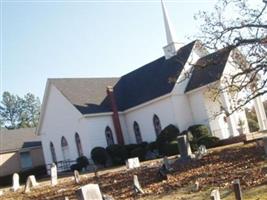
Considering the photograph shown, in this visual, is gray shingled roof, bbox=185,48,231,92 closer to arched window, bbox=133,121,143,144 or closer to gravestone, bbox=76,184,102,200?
arched window, bbox=133,121,143,144

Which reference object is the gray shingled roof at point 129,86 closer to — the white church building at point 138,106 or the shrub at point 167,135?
the white church building at point 138,106

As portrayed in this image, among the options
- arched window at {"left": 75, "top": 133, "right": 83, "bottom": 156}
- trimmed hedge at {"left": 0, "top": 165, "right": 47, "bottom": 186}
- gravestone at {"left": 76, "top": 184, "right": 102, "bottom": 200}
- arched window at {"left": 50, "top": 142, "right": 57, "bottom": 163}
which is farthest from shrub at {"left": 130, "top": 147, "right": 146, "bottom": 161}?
gravestone at {"left": 76, "top": 184, "right": 102, "bottom": 200}

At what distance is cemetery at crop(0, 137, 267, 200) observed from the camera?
43.1 ft

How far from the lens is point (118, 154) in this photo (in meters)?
39.7

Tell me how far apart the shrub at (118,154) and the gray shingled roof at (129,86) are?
4081 mm

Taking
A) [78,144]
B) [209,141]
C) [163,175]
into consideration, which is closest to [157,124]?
[209,141]

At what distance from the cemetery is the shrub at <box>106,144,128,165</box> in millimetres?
11449

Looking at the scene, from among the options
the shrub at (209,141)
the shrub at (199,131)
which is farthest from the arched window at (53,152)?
the shrub at (209,141)

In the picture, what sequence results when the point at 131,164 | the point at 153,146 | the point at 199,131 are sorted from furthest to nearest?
the point at 153,146 < the point at 199,131 < the point at 131,164

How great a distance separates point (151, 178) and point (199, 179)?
12.6 feet

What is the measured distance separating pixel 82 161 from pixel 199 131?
426 inches

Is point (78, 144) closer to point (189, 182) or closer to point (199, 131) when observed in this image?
point (199, 131)

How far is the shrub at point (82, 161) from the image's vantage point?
134 feet

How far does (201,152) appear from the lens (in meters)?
26.1
